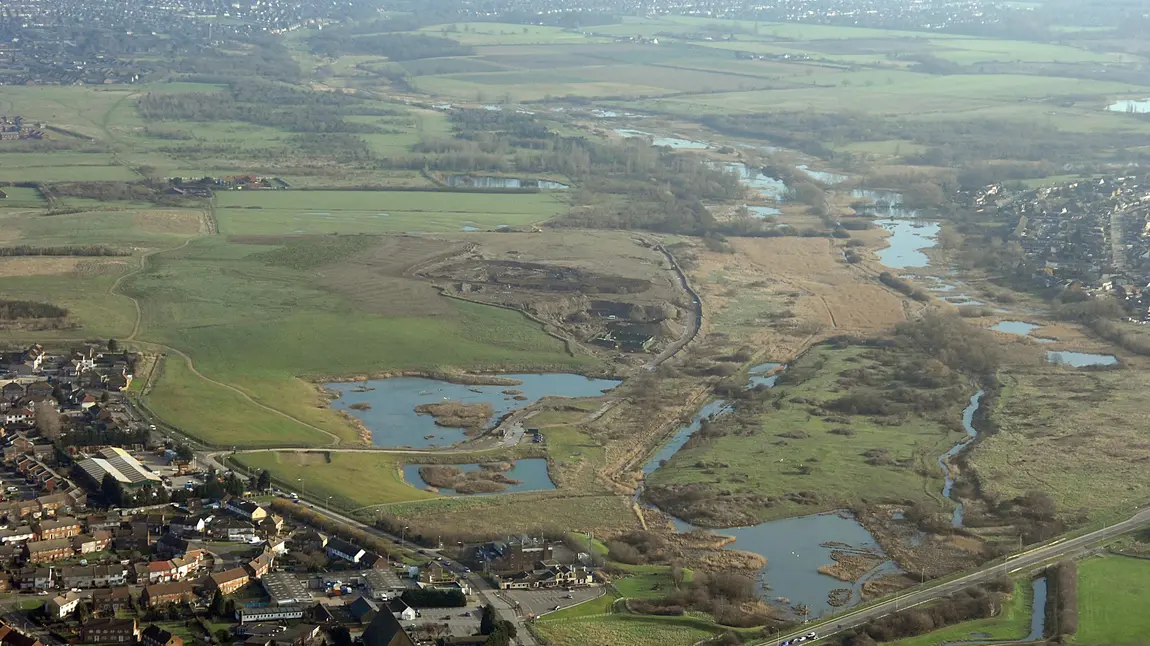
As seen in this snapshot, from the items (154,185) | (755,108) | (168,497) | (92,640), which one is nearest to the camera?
(92,640)

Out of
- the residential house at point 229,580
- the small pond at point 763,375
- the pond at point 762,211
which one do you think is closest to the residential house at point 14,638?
the residential house at point 229,580

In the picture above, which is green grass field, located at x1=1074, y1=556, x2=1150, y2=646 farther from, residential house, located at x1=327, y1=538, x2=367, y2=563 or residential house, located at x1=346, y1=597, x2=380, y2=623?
residential house, located at x1=327, y1=538, x2=367, y2=563

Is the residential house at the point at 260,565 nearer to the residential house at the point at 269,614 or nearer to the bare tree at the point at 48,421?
the residential house at the point at 269,614

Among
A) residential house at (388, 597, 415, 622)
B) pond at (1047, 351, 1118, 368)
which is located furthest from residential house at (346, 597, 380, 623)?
pond at (1047, 351, 1118, 368)

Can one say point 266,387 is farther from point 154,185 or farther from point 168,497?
point 154,185

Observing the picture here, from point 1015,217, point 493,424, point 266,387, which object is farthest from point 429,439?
point 1015,217

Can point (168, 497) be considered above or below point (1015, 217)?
above

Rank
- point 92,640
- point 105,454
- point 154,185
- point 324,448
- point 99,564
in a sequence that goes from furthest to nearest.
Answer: point 154,185
point 324,448
point 105,454
point 99,564
point 92,640
